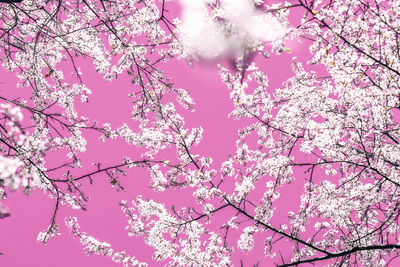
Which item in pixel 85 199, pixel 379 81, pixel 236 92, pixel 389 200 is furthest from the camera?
pixel 236 92

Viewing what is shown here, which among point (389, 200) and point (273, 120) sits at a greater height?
point (273, 120)

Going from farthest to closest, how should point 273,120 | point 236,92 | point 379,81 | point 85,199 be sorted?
point 273,120
point 236,92
point 379,81
point 85,199

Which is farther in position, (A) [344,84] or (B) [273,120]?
(B) [273,120]

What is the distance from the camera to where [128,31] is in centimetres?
485

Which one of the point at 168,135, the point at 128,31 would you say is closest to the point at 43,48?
the point at 128,31

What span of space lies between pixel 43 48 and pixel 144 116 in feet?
7.14

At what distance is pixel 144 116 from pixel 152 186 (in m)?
1.38

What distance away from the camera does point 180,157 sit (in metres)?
6.27

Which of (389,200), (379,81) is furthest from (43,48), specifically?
(389,200)

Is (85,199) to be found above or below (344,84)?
below

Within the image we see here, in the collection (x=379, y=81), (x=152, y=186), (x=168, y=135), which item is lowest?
(x=152, y=186)

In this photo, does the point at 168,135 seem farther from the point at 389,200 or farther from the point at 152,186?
the point at 389,200

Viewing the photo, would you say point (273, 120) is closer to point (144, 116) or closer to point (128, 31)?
point (144, 116)

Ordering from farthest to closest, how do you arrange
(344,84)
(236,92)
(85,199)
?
(236,92) < (85,199) < (344,84)
